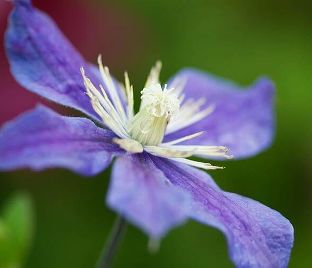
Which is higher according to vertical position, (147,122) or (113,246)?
(147,122)

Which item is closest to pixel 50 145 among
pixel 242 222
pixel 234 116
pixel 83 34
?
pixel 242 222

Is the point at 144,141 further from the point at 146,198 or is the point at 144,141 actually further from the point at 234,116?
the point at 234,116

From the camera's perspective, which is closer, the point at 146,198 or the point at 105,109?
the point at 146,198

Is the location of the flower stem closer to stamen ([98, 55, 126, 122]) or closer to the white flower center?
the white flower center

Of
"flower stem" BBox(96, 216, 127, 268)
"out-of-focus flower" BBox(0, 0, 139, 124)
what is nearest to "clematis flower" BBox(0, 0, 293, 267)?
"flower stem" BBox(96, 216, 127, 268)

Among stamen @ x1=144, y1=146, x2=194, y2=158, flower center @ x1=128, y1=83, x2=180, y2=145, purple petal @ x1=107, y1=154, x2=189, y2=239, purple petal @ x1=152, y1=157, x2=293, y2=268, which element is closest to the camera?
purple petal @ x1=107, y1=154, x2=189, y2=239

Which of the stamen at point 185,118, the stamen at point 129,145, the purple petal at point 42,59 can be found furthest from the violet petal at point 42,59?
the stamen at point 185,118
